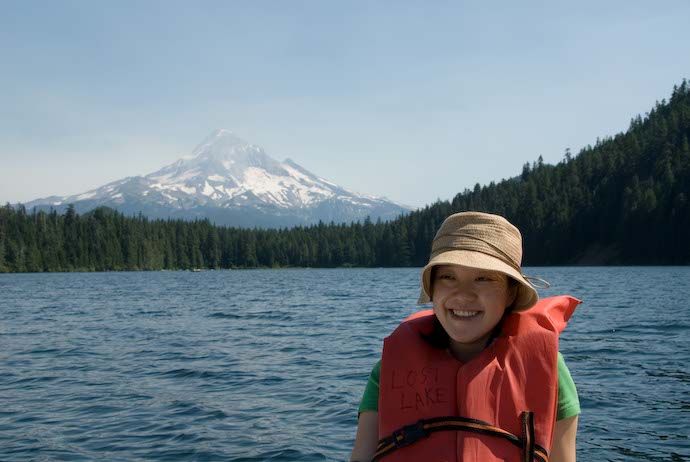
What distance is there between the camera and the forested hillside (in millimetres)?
127875

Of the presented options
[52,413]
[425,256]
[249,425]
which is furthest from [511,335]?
[425,256]

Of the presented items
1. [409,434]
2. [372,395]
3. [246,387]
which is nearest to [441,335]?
[372,395]

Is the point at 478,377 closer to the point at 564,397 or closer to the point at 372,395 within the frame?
the point at 564,397

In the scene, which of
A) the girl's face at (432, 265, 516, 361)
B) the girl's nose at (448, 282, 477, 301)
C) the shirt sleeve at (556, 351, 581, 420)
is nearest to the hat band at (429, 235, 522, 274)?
the girl's face at (432, 265, 516, 361)

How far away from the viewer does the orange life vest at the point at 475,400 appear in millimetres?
4250

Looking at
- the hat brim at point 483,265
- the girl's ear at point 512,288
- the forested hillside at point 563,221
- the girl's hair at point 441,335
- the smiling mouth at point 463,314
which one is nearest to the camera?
the hat brim at point 483,265

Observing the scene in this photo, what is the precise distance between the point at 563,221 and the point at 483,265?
147813 millimetres

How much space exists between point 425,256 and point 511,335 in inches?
6801

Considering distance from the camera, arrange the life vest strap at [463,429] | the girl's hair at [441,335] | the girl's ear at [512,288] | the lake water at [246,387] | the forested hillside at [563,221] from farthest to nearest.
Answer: the forested hillside at [563,221] → the lake water at [246,387] → the girl's hair at [441,335] → the girl's ear at [512,288] → the life vest strap at [463,429]

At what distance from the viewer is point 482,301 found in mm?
4320

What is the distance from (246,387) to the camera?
52.8ft

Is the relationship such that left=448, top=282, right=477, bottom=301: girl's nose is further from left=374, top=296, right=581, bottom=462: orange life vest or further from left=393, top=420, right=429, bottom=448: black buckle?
left=393, top=420, right=429, bottom=448: black buckle

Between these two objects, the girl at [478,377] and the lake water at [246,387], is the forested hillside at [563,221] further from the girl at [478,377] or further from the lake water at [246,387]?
the girl at [478,377]

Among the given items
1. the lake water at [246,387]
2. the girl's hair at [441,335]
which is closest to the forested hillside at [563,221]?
the lake water at [246,387]
